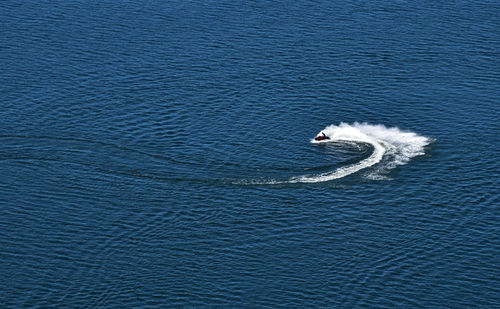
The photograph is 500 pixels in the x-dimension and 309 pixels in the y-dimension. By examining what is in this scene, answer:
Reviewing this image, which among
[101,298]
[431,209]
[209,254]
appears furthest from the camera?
[431,209]

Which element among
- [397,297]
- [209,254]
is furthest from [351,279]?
[209,254]

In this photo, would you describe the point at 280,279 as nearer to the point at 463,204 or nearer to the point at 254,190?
the point at 254,190

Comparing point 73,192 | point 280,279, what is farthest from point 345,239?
point 73,192

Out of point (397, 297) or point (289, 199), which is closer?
point (397, 297)

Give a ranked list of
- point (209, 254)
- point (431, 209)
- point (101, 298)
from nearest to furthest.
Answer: point (101, 298) < point (209, 254) < point (431, 209)

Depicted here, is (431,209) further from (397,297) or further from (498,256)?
(397,297)

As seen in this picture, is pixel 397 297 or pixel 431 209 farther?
pixel 431 209

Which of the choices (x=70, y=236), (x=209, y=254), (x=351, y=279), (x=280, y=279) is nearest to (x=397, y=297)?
(x=351, y=279)
